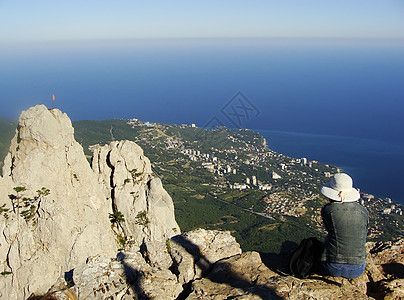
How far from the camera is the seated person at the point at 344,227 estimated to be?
218 inches

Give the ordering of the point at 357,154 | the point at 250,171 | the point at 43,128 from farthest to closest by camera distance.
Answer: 1. the point at 357,154
2. the point at 250,171
3. the point at 43,128

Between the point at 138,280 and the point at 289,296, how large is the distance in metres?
3.05

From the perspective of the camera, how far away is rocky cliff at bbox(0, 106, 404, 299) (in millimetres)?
6008

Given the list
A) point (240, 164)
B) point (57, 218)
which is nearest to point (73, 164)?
point (57, 218)

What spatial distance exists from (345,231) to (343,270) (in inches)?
33.0

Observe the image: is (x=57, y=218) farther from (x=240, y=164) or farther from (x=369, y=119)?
(x=369, y=119)

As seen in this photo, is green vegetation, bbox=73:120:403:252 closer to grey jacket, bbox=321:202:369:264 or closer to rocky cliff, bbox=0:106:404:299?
rocky cliff, bbox=0:106:404:299

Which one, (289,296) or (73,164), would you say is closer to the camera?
(289,296)

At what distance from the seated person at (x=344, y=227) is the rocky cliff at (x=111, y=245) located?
1.41 feet

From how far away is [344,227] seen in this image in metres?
5.55

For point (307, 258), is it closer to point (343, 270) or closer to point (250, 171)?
point (343, 270)

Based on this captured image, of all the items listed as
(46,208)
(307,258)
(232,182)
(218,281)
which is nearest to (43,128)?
(46,208)

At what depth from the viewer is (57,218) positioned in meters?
15.4

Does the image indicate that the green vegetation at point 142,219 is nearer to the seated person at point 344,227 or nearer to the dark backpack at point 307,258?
the dark backpack at point 307,258
